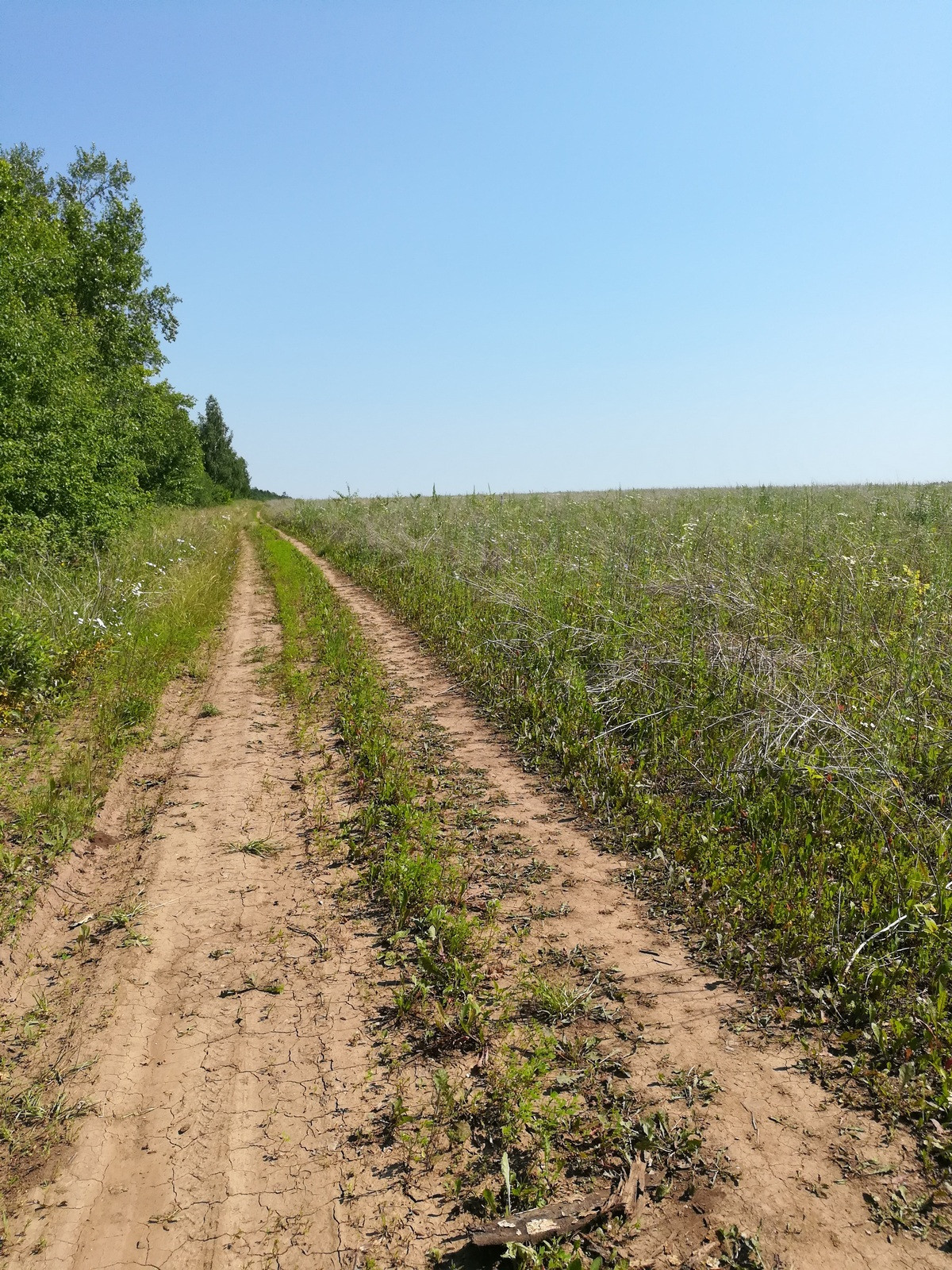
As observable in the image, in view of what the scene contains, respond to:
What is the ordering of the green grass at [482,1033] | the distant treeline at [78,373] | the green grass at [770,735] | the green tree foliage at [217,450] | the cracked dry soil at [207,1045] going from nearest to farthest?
the cracked dry soil at [207,1045]
the green grass at [482,1033]
the green grass at [770,735]
the distant treeline at [78,373]
the green tree foliage at [217,450]

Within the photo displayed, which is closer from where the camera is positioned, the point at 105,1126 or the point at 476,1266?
the point at 476,1266

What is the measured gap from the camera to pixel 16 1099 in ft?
8.73

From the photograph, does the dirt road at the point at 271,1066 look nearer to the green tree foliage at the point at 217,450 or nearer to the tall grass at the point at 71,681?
the tall grass at the point at 71,681

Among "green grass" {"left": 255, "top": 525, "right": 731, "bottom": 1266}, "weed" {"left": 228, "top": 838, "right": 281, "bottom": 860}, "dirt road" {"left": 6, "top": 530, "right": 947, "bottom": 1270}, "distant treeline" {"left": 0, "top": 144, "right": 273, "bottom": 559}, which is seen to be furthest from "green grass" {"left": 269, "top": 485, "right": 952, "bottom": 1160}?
"distant treeline" {"left": 0, "top": 144, "right": 273, "bottom": 559}

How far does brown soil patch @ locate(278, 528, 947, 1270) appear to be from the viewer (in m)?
2.12

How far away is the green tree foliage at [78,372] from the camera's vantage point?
11500 mm

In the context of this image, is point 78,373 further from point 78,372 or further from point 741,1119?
point 741,1119

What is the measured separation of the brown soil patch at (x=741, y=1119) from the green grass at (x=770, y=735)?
0.19 m

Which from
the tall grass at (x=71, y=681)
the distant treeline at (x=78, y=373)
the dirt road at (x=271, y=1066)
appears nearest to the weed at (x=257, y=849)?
the dirt road at (x=271, y=1066)

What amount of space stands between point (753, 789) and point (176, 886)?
141 inches

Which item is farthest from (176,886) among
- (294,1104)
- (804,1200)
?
(804,1200)

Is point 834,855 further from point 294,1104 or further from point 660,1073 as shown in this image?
point 294,1104

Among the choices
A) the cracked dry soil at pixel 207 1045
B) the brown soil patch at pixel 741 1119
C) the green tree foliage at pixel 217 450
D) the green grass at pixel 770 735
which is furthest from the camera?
the green tree foliage at pixel 217 450

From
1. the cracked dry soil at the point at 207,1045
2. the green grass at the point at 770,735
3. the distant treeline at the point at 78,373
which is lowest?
the cracked dry soil at the point at 207,1045
